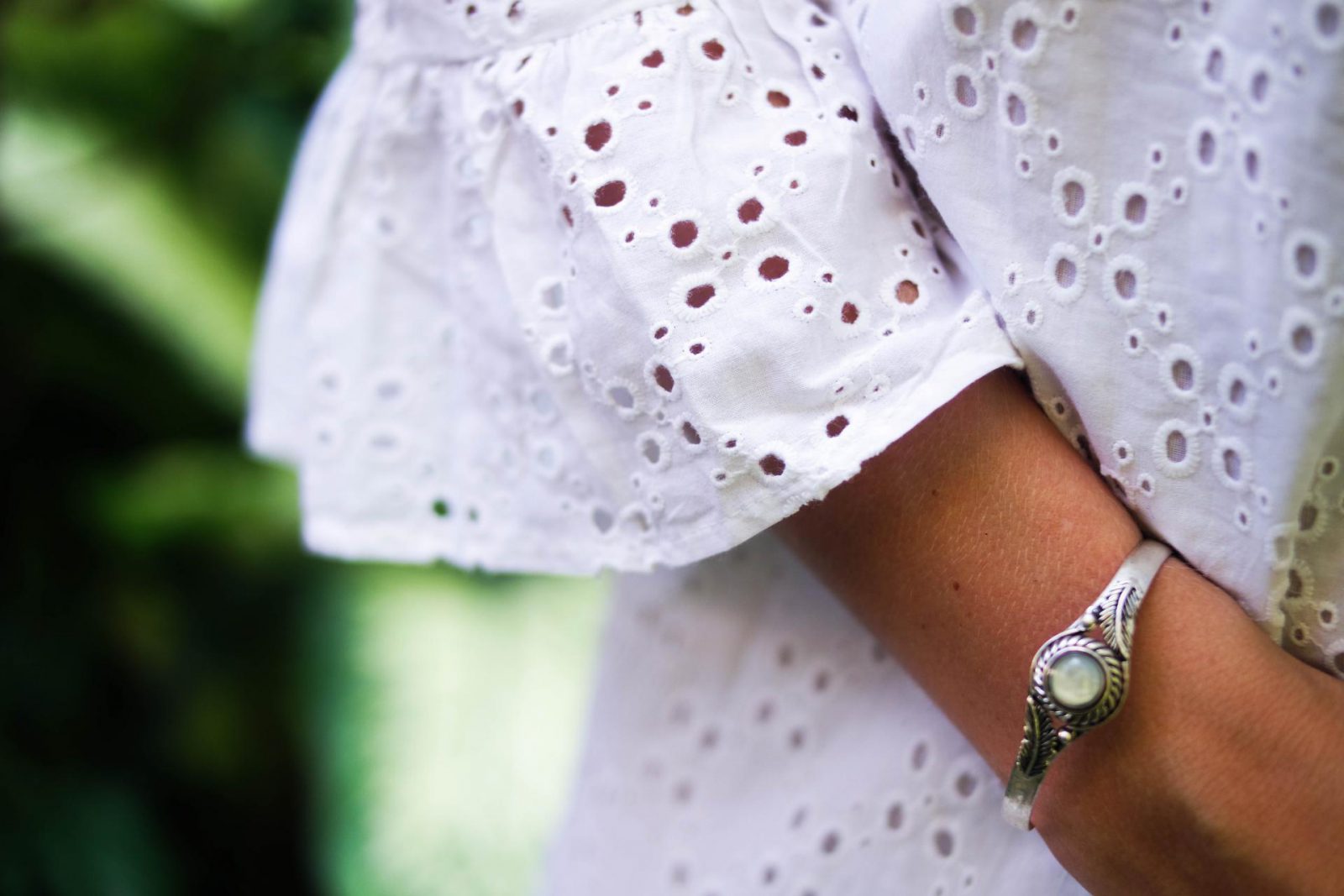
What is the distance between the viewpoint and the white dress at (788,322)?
0.37 metres

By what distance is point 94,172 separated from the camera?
1.37 meters

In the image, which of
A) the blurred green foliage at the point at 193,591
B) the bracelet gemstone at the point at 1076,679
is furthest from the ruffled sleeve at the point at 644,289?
the blurred green foliage at the point at 193,591

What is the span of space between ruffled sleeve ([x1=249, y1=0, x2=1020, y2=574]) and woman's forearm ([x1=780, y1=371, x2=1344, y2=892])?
44mm

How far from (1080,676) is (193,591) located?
141 centimetres

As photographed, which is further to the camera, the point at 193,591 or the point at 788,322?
the point at 193,591

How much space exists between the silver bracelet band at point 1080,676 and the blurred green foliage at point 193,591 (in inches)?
37.7

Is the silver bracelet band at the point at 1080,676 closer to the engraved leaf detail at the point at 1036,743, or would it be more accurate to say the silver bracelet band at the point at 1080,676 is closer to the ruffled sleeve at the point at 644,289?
the engraved leaf detail at the point at 1036,743

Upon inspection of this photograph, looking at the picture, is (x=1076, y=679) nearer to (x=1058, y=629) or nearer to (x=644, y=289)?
(x=1058, y=629)

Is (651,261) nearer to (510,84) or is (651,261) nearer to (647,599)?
(510,84)

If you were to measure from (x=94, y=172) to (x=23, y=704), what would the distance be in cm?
76

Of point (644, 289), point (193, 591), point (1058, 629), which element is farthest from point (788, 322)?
point (193, 591)

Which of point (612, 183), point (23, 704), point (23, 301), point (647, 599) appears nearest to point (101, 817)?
point (23, 704)

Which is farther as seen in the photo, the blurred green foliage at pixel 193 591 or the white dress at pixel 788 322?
the blurred green foliage at pixel 193 591

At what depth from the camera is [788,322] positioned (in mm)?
415
